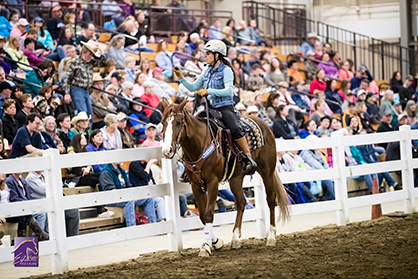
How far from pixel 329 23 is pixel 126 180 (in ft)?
58.3

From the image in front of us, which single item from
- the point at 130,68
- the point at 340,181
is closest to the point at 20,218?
the point at 340,181

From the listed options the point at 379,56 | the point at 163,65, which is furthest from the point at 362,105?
the point at 379,56

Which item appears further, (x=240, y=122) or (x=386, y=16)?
(x=386, y=16)

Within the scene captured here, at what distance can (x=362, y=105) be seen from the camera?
52.7 feet

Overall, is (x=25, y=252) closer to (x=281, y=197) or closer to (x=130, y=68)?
(x=281, y=197)

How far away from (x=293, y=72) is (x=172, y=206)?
12482mm

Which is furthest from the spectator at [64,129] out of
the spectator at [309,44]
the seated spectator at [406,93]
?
the seated spectator at [406,93]

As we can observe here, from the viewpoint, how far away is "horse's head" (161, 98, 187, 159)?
21.0 feet

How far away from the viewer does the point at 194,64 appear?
16016 mm

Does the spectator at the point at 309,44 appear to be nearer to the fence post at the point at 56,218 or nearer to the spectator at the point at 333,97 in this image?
the spectator at the point at 333,97

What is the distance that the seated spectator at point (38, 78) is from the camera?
11680 mm

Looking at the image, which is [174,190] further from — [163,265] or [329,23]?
[329,23]

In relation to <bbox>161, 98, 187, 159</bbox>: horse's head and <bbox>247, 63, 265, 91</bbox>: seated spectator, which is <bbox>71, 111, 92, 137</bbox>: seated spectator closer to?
<bbox>161, 98, 187, 159</bbox>: horse's head

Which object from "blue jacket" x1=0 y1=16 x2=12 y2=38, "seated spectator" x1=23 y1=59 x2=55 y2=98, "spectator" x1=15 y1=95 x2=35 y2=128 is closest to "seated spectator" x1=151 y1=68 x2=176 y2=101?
"seated spectator" x1=23 y1=59 x2=55 y2=98
